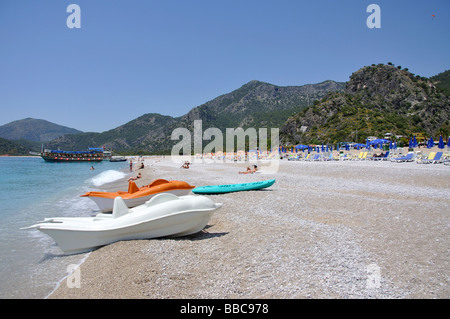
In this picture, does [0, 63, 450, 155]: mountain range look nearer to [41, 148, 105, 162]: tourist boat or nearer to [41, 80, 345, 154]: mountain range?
[41, 80, 345, 154]: mountain range

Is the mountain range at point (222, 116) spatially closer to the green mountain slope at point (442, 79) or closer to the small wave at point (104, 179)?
the green mountain slope at point (442, 79)

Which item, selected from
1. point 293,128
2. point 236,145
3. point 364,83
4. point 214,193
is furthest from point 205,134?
point 214,193

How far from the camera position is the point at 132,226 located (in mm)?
5730

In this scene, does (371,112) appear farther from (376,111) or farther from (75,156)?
(75,156)

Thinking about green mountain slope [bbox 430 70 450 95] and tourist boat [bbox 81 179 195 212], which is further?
green mountain slope [bbox 430 70 450 95]

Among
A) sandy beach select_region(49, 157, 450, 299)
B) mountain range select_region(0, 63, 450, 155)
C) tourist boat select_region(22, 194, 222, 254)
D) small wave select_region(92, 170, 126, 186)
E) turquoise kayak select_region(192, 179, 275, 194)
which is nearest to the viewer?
sandy beach select_region(49, 157, 450, 299)

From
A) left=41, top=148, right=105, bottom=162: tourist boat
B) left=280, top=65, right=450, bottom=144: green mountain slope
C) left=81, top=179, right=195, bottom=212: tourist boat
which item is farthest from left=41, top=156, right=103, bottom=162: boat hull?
left=81, top=179, right=195, bottom=212: tourist boat

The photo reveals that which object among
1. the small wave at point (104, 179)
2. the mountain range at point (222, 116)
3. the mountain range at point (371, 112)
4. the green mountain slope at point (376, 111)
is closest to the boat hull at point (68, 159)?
the mountain range at point (371, 112)

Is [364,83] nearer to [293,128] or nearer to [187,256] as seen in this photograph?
[293,128]

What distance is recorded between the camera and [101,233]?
18.9 ft

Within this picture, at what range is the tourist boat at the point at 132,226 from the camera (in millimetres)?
5750

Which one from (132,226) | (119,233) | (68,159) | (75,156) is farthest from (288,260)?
(75,156)

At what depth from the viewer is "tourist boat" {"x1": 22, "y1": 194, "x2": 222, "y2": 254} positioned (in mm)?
5750

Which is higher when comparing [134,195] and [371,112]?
[371,112]
